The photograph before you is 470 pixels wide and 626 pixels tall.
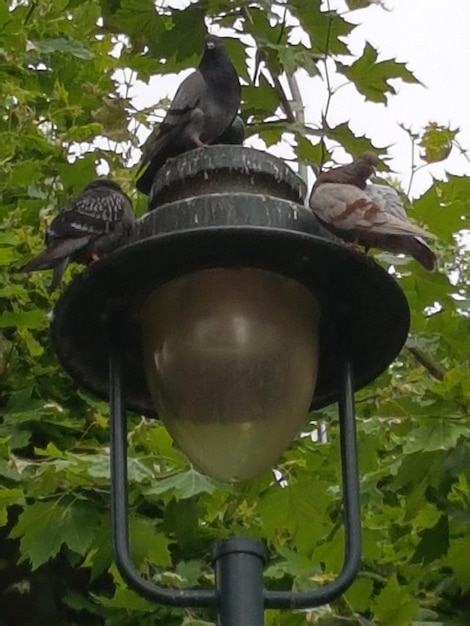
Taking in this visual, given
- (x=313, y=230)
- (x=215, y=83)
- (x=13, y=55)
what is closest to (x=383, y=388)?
(x=215, y=83)

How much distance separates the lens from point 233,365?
1.66m

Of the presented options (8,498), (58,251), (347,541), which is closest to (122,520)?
(347,541)

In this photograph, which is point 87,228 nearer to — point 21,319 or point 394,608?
point 394,608

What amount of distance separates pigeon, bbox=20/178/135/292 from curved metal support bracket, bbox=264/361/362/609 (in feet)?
1.61

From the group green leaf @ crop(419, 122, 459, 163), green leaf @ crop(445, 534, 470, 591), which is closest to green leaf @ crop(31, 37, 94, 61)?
green leaf @ crop(419, 122, 459, 163)

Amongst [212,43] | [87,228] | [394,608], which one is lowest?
[394,608]

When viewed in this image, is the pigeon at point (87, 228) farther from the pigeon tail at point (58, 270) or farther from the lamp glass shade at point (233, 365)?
the lamp glass shade at point (233, 365)

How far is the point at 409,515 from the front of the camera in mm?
2619

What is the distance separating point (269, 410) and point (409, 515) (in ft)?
3.36

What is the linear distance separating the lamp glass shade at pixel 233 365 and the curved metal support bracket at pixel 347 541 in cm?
7

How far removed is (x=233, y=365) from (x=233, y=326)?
5cm

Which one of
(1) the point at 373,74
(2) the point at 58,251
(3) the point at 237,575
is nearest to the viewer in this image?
(3) the point at 237,575

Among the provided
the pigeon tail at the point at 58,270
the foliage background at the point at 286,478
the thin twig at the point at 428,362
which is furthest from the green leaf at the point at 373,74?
the pigeon tail at the point at 58,270

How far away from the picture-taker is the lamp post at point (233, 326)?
5.36 ft
